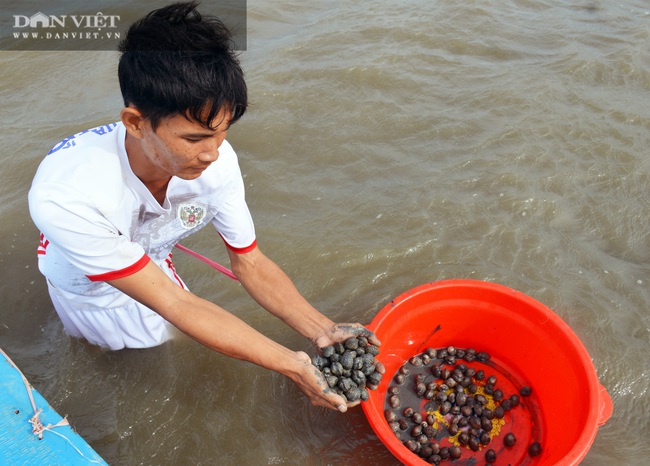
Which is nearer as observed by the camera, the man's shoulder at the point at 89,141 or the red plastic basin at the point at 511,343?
the man's shoulder at the point at 89,141

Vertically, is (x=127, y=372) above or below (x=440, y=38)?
below

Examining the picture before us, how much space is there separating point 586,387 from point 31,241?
3.54 m

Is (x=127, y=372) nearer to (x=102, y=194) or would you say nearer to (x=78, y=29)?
(x=102, y=194)

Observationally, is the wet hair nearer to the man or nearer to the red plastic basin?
the man

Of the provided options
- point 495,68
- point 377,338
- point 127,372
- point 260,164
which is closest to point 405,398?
point 377,338

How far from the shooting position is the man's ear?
182 cm

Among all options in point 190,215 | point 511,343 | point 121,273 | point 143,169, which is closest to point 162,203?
point 190,215

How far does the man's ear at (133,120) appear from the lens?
1823 mm

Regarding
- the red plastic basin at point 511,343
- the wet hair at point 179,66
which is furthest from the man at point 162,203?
the red plastic basin at point 511,343

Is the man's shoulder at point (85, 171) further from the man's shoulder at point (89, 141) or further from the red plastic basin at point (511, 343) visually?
the red plastic basin at point (511, 343)

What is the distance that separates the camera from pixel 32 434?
2.03 m

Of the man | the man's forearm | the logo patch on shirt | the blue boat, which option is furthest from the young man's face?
the blue boat

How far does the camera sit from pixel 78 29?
5957mm

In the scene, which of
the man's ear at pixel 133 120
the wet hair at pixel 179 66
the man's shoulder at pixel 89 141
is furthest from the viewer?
the man's shoulder at pixel 89 141
